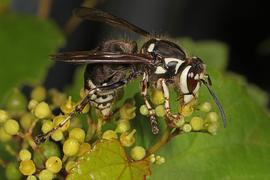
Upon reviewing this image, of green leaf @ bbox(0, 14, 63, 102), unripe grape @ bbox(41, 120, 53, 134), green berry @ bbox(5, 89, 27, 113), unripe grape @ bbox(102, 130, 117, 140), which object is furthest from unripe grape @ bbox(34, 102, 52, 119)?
green leaf @ bbox(0, 14, 63, 102)

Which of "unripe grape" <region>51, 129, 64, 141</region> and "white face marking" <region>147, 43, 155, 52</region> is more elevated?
"white face marking" <region>147, 43, 155, 52</region>

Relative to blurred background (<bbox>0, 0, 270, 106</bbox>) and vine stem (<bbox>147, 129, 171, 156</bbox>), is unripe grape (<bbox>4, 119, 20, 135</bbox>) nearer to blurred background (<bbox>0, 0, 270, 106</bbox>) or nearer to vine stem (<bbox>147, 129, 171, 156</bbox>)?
vine stem (<bbox>147, 129, 171, 156</bbox>)

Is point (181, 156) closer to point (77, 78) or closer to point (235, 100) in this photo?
point (235, 100)

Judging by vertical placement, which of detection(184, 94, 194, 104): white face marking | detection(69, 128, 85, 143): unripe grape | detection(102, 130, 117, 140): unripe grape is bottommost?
detection(69, 128, 85, 143): unripe grape

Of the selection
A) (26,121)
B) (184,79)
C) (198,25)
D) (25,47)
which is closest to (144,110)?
(184,79)

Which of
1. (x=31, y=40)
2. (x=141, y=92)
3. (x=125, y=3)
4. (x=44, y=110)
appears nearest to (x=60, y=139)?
(x=44, y=110)

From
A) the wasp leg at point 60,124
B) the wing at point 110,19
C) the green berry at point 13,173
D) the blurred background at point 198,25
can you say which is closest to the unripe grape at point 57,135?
the wasp leg at point 60,124
